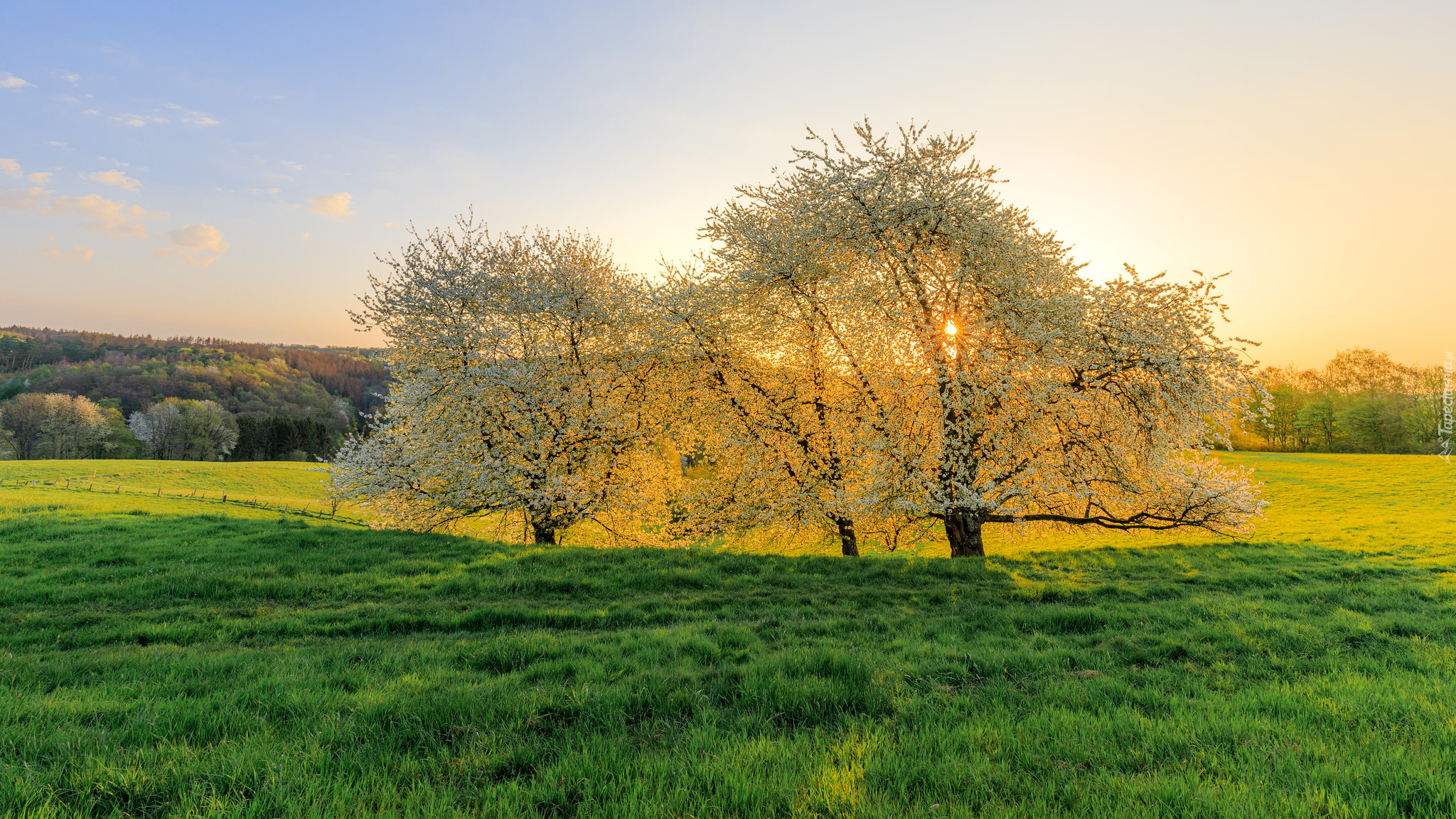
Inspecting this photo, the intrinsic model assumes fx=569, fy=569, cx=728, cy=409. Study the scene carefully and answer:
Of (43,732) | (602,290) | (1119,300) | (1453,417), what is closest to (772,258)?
(602,290)

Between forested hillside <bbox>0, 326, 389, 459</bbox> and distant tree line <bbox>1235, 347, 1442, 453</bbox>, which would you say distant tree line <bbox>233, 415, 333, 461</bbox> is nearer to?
forested hillside <bbox>0, 326, 389, 459</bbox>

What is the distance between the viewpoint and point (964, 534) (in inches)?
585

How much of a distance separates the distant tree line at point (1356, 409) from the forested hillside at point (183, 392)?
315ft

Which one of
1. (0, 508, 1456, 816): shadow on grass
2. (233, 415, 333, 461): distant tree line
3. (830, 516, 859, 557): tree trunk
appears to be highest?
(0, 508, 1456, 816): shadow on grass

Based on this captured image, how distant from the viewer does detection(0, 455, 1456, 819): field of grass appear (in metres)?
3.69

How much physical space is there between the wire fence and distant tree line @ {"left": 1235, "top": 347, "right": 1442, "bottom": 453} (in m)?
87.8

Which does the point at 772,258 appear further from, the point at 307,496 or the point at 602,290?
the point at 307,496

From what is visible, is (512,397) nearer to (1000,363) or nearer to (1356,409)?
(1000,363)

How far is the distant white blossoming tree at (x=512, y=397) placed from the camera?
16906 millimetres

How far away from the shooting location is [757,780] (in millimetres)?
3773

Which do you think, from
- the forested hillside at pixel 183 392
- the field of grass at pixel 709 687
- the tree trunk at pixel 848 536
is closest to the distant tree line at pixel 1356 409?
the tree trunk at pixel 848 536

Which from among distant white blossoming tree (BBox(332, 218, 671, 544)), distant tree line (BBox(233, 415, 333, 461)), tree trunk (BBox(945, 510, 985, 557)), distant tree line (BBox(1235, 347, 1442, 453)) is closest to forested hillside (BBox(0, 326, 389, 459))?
distant tree line (BBox(233, 415, 333, 461))

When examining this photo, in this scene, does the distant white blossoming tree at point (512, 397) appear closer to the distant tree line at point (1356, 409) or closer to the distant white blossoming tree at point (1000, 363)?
the distant white blossoming tree at point (1000, 363)

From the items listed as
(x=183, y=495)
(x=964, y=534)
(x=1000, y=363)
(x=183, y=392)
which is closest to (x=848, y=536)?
(x=964, y=534)
